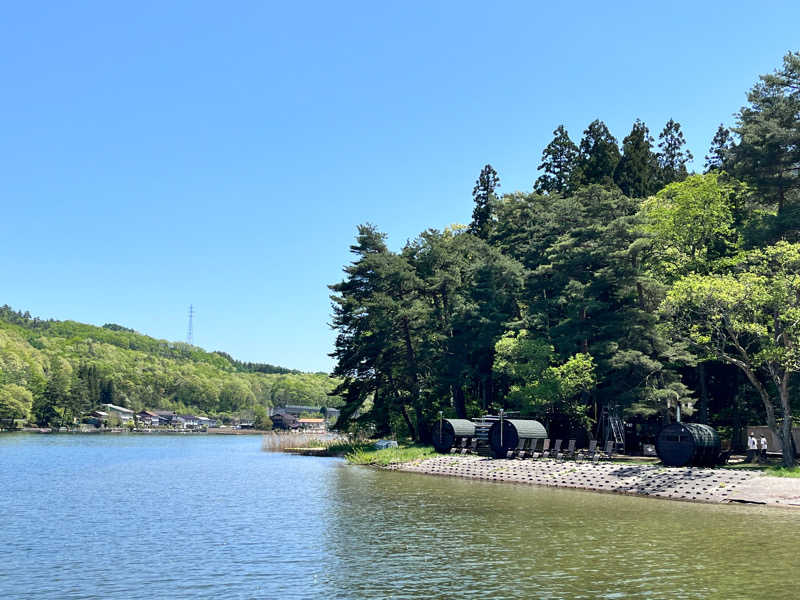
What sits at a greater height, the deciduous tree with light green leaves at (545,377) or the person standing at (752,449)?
the deciduous tree with light green leaves at (545,377)

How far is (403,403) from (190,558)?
62154 mm

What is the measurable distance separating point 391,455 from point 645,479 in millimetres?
36473

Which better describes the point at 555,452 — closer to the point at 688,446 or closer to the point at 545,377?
the point at 545,377

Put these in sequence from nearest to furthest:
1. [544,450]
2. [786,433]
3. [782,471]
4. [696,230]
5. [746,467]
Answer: [782,471], [786,433], [746,467], [544,450], [696,230]

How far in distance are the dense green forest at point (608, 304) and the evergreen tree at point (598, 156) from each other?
0.37 metres

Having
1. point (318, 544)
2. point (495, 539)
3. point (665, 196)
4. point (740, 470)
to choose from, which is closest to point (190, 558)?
point (318, 544)

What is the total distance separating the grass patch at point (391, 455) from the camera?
247 feet

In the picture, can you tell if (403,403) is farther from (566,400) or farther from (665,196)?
(665,196)

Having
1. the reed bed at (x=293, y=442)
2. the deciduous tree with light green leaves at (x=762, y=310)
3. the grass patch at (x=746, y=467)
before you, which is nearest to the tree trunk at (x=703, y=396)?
the grass patch at (x=746, y=467)

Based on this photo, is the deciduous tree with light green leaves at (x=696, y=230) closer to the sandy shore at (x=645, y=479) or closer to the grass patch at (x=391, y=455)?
the sandy shore at (x=645, y=479)

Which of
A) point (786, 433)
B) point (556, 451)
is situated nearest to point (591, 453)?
point (556, 451)

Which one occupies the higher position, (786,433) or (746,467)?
(786,433)

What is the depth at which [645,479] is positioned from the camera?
48125 millimetres

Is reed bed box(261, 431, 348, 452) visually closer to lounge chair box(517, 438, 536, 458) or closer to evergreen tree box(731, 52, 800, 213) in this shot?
lounge chair box(517, 438, 536, 458)
